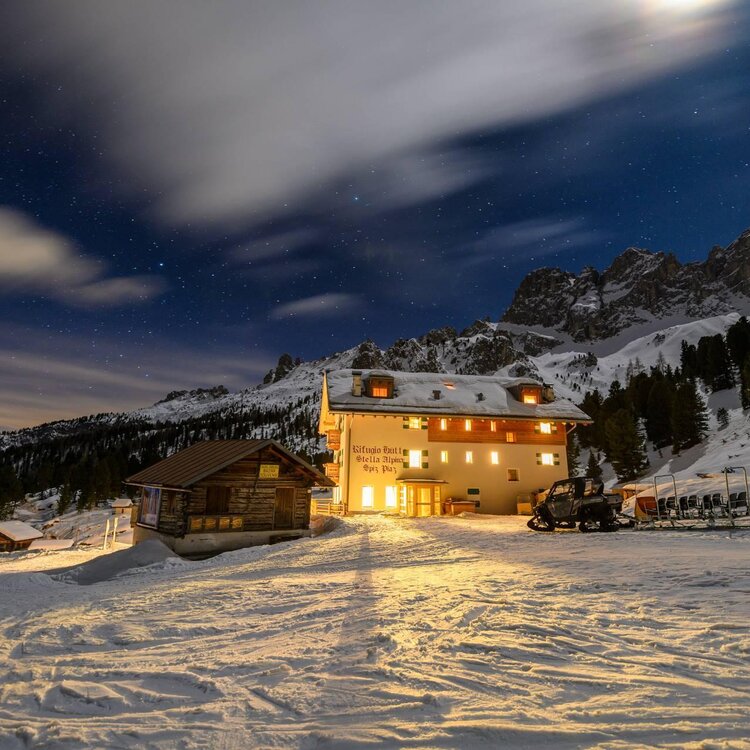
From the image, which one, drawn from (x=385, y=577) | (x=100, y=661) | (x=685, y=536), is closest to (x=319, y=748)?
(x=100, y=661)

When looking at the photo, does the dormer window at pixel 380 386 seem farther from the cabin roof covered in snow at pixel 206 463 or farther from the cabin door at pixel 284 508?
the cabin door at pixel 284 508

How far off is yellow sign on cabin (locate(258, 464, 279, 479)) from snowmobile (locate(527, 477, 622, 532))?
12400 millimetres

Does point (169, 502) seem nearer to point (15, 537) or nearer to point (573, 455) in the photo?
point (15, 537)

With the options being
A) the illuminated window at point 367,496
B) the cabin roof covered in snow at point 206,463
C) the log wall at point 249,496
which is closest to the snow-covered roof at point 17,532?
the cabin roof covered in snow at point 206,463

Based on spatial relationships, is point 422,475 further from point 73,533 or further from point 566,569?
point 73,533

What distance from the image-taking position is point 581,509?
19.7m

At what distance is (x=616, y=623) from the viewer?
6234 millimetres

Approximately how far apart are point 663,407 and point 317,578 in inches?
2939

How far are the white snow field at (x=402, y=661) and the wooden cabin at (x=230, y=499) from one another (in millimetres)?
11338

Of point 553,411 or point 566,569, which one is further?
point 553,411

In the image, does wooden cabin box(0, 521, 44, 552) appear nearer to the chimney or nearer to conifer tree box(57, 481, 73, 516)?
conifer tree box(57, 481, 73, 516)

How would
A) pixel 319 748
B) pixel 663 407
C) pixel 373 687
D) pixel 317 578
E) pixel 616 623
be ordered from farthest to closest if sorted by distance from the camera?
pixel 663 407
pixel 317 578
pixel 616 623
pixel 373 687
pixel 319 748

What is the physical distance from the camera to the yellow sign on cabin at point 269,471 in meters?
24.3

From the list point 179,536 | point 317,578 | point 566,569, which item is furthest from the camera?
point 179,536
